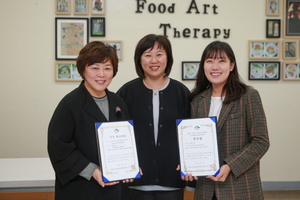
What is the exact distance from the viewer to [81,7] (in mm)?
4504

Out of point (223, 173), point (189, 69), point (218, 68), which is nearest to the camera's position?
point (223, 173)

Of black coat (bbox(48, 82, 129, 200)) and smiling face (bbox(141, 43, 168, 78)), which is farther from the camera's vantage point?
smiling face (bbox(141, 43, 168, 78))

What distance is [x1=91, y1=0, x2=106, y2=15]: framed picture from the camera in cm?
452

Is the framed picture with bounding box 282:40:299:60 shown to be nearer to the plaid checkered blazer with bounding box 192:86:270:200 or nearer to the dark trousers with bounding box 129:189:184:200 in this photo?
the plaid checkered blazer with bounding box 192:86:270:200

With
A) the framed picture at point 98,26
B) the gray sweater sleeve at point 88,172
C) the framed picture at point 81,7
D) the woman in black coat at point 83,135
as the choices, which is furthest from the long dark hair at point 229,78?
the framed picture at point 81,7

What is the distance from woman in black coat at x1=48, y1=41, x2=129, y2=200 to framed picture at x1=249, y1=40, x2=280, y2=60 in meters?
3.23

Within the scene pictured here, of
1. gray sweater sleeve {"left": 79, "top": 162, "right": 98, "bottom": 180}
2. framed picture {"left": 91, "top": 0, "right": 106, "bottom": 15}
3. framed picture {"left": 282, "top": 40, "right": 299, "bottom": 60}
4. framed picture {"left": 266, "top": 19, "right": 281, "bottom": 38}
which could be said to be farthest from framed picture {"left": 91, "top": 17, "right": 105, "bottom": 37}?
gray sweater sleeve {"left": 79, "top": 162, "right": 98, "bottom": 180}

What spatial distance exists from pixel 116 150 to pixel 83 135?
0.20 metres

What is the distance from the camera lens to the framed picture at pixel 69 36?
178 inches

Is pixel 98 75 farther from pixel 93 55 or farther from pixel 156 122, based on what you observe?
pixel 156 122

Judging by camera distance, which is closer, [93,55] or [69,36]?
[93,55]

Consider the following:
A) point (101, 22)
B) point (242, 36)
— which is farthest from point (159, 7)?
point (242, 36)

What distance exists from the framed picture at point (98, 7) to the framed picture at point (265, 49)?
209 cm

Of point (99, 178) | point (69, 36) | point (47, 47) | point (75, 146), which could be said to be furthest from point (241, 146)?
point (47, 47)
